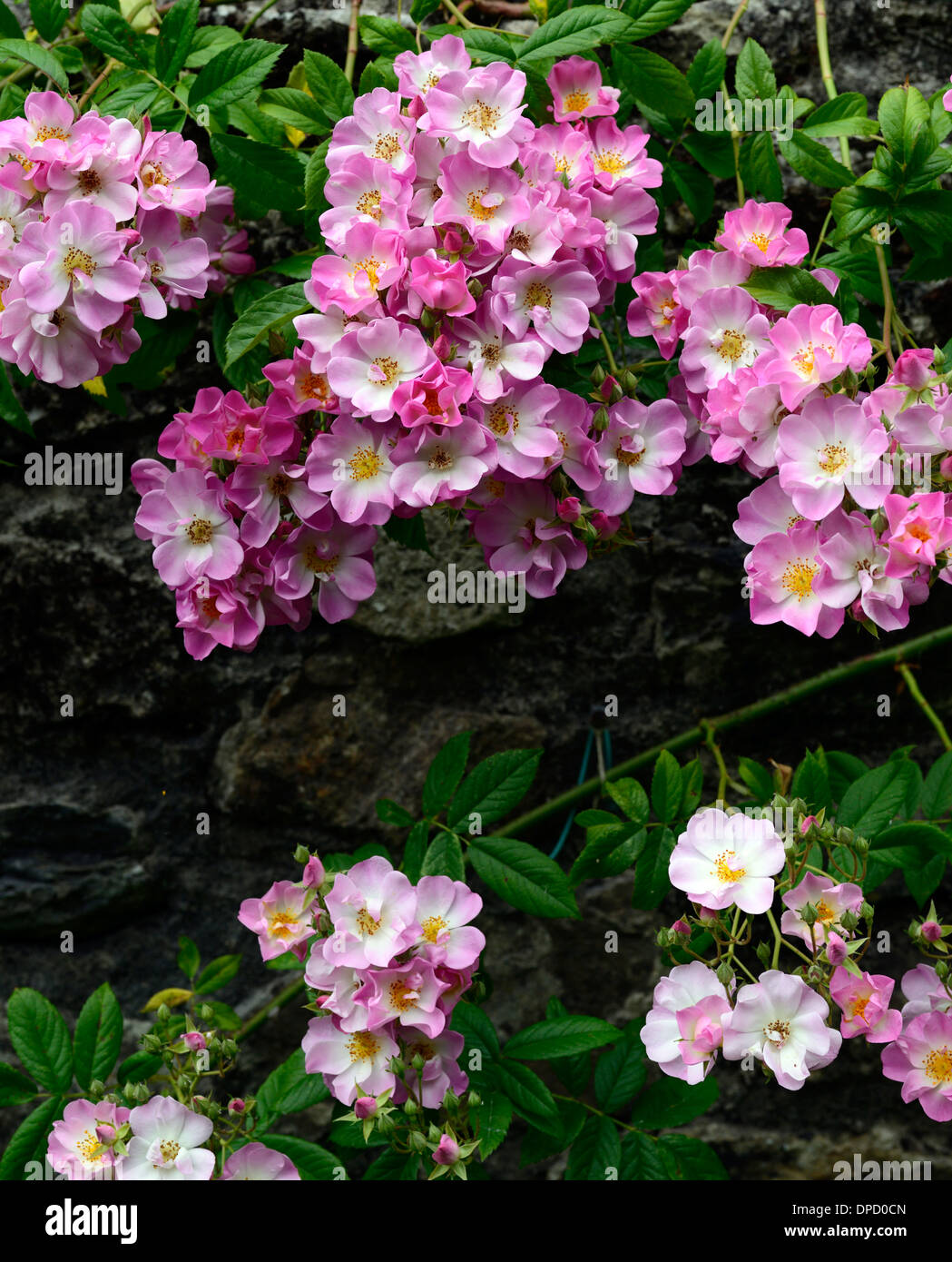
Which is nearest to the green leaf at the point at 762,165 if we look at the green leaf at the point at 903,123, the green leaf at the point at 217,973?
the green leaf at the point at 903,123

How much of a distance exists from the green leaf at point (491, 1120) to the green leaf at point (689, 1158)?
0.87 feet

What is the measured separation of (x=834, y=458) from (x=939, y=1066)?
0.74m

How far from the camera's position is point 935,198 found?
1.16 m

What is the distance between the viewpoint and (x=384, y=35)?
126cm

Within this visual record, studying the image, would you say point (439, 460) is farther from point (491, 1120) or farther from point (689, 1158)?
point (689, 1158)

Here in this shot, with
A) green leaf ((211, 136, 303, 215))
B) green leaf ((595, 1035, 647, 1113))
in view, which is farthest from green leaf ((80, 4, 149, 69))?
green leaf ((595, 1035, 647, 1113))

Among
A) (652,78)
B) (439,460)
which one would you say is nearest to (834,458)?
(439,460)

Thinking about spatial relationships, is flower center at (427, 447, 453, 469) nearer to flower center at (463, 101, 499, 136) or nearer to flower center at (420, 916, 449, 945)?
flower center at (463, 101, 499, 136)

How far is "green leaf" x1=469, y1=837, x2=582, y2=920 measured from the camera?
1.33 metres

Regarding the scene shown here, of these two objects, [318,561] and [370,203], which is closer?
[370,203]

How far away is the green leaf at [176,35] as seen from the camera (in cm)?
123

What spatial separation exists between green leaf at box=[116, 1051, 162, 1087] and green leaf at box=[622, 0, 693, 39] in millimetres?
1409

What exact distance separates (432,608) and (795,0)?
1135 millimetres

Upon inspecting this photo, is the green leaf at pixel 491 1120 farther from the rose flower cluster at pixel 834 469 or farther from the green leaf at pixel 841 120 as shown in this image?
the green leaf at pixel 841 120
